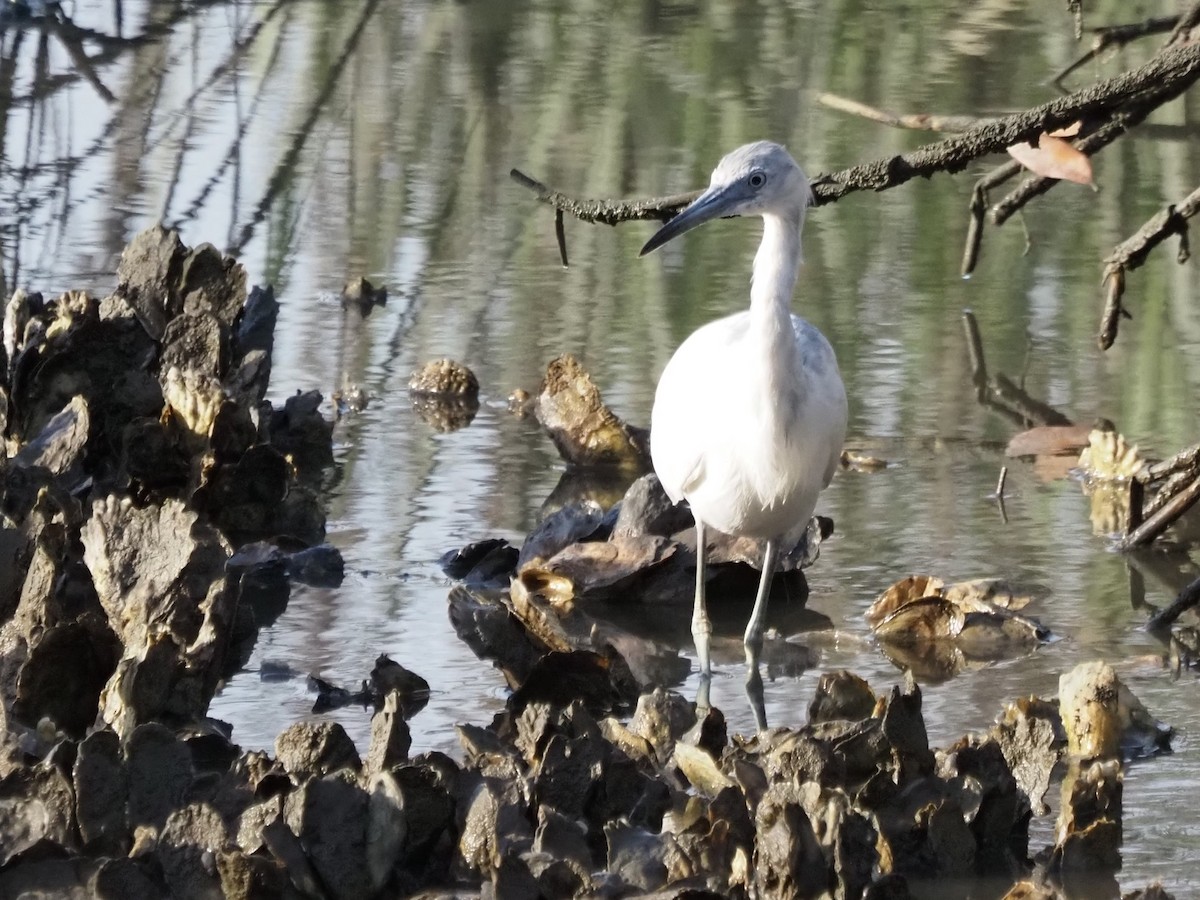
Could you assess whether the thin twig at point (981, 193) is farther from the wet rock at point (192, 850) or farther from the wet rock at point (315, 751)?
the wet rock at point (192, 850)

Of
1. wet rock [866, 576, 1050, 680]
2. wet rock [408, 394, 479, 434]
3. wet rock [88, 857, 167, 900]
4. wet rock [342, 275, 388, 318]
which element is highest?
wet rock [88, 857, 167, 900]

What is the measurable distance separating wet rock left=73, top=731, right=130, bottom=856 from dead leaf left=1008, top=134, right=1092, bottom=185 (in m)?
2.69

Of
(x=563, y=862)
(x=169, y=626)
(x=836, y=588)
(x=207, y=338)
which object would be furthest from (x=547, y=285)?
(x=563, y=862)

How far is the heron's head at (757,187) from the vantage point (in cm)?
471

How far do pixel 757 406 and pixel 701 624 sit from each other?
1.74 feet

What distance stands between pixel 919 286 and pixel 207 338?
3.31 m

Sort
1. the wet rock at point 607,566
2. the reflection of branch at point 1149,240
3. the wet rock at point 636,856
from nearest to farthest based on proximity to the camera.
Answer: the wet rock at point 636,856 < the reflection of branch at point 1149,240 < the wet rock at point 607,566

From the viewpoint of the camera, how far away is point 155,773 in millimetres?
3312

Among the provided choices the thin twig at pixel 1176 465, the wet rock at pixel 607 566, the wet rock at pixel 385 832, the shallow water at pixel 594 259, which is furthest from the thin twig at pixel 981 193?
the wet rock at pixel 385 832

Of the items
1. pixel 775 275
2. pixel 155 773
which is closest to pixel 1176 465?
pixel 775 275

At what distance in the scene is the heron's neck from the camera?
472 centimetres

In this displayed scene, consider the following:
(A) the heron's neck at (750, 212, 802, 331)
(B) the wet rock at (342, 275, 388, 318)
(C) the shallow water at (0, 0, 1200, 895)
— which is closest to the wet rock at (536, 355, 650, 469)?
(C) the shallow water at (0, 0, 1200, 895)

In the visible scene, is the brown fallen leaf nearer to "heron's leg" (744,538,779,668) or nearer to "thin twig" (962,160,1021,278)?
"thin twig" (962,160,1021,278)

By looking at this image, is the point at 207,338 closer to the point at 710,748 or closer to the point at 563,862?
the point at 710,748
